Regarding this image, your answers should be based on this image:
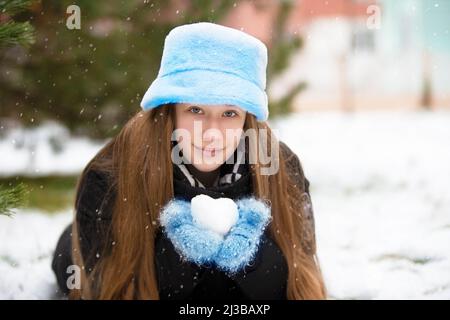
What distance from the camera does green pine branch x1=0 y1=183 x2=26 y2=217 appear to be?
1.20 m

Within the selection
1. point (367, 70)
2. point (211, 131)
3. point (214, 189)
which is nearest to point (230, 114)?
point (211, 131)

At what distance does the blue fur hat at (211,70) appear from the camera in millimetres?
1214

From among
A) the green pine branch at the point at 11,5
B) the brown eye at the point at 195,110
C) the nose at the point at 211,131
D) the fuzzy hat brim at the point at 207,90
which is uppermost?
the green pine branch at the point at 11,5

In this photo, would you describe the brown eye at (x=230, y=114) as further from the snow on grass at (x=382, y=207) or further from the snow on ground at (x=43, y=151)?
the snow on ground at (x=43, y=151)

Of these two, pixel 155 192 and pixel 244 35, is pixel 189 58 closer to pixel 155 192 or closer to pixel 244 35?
pixel 244 35

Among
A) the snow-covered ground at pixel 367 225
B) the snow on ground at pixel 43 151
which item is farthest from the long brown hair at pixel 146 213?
the snow on ground at pixel 43 151

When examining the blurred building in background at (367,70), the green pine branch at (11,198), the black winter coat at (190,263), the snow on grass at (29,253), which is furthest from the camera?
the blurred building in background at (367,70)

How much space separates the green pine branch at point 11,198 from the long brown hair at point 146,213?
21 cm

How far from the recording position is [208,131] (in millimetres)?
1263

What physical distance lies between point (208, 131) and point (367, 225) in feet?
3.97

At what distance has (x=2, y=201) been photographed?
3.93 ft

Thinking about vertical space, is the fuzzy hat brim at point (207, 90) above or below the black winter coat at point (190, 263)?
above

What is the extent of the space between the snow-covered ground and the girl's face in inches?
24.4

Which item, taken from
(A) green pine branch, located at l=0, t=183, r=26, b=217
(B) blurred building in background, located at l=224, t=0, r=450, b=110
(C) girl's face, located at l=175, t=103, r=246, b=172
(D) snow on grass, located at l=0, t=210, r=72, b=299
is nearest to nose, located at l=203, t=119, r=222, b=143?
(C) girl's face, located at l=175, t=103, r=246, b=172
